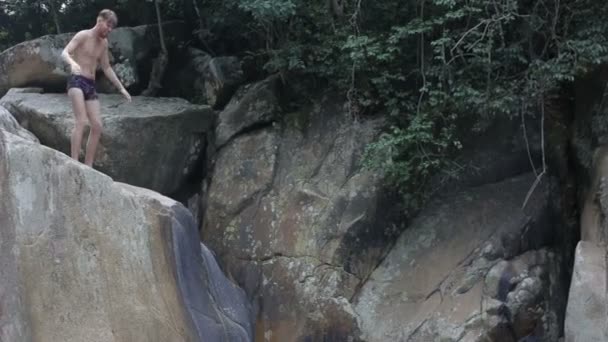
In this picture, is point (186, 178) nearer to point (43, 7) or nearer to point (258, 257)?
point (258, 257)

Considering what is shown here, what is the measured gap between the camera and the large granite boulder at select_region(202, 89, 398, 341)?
7.73 meters

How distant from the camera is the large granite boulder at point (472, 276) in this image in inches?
282

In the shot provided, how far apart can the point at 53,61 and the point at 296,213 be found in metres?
3.25

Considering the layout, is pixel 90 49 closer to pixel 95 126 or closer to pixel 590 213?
pixel 95 126

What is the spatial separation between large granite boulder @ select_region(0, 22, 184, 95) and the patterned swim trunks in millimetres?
1913

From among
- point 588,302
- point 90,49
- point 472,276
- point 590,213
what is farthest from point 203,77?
point 588,302

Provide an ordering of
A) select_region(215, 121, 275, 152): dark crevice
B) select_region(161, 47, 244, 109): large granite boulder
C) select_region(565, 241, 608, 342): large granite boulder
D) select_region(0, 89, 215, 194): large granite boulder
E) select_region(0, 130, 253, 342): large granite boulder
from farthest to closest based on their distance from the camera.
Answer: select_region(161, 47, 244, 109): large granite boulder < select_region(215, 121, 275, 152): dark crevice < select_region(0, 89, 215, 194): large granite boulder < select_region(565, 241, 608, 342): large granite boulder < select_region(0, 130, 253, 342): large granite boulder

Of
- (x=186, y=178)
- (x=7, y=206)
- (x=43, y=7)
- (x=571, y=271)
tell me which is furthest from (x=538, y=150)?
(x=43, y=7)

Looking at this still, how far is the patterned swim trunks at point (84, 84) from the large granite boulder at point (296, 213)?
2.08 m

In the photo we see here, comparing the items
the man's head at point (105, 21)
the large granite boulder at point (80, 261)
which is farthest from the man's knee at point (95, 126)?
the large granite boulder at point (80, 261)

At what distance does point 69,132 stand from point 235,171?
69.6 inches

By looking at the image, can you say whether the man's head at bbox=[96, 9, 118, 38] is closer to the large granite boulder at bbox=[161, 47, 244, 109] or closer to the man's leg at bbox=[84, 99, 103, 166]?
the man's leg at bbox=[84, 99, 103, 166]

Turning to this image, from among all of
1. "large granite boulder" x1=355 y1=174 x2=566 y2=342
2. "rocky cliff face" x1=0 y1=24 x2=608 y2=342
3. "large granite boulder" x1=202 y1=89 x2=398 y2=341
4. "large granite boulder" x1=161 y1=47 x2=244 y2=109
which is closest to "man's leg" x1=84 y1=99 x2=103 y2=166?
"rocky cliff face" x1=0 y1=24 x2=608 y2=342

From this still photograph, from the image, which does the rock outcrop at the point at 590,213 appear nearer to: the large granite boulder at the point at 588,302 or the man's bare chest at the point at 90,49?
the large granite boulder at the point at 588,302
